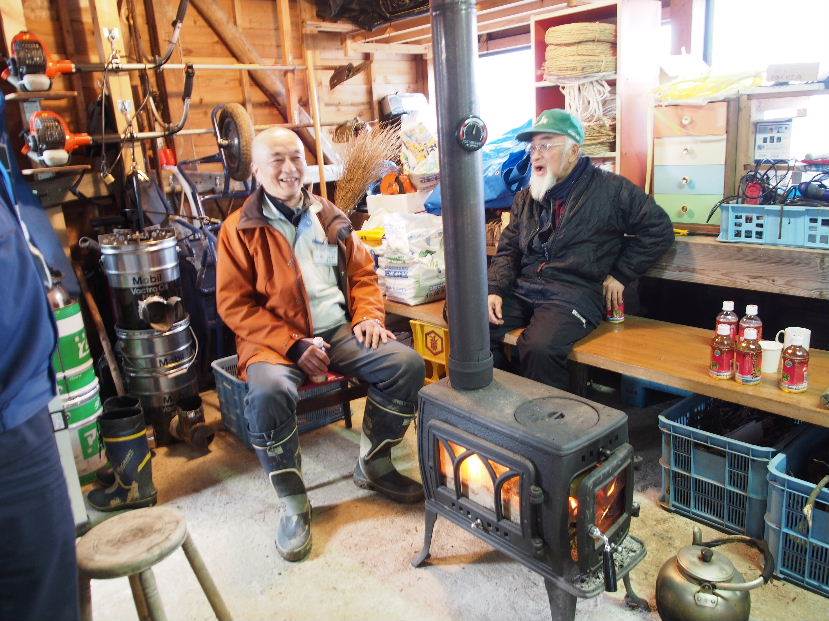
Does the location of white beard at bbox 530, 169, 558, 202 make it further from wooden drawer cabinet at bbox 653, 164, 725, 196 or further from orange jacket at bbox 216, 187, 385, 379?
orange jacket at bbox 216, 187, 385, 379

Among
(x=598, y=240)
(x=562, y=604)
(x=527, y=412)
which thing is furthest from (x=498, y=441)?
(x=598, y=240)

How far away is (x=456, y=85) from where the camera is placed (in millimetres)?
1826

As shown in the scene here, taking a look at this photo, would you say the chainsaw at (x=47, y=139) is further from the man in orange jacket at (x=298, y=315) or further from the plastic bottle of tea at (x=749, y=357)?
the plastic bottle of tea at (x=749, y=357)

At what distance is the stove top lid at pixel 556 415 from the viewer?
1777 mm

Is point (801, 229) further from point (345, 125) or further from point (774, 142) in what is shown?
point (345, 125)

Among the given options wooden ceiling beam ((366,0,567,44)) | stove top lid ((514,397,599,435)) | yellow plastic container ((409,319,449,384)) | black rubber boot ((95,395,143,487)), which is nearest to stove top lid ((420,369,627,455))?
stove top lid ((514,397,599,435))

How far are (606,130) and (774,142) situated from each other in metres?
0.80

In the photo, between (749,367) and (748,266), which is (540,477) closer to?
(749,367)

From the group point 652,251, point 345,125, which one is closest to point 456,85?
point 652,251

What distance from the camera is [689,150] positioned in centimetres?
275

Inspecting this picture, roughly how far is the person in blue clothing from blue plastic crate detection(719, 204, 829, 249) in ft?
7.74

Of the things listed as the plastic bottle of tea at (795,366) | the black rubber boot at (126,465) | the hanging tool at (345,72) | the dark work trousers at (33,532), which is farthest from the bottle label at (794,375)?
the hanging tool at (345,72)

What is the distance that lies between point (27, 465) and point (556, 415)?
1.29 metres

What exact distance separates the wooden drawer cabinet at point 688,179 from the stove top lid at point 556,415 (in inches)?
52.4
